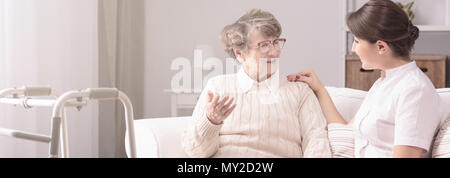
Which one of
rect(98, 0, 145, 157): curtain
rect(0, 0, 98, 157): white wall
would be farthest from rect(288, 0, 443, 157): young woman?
rect(98, 0, 145, 157): curtain

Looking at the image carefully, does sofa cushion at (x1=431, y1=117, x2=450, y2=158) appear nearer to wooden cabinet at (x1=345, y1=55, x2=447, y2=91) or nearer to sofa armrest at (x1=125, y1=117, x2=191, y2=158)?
sofa armrest at (x1=125, y1=117, x2=191, y2=158)

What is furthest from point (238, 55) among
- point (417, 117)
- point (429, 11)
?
point (429, 11)

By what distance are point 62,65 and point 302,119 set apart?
5.36 ft

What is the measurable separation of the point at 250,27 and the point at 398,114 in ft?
1.77

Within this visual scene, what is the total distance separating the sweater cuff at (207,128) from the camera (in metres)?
1.29

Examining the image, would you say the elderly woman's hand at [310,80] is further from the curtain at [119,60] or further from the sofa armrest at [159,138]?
the curtain at [119,60]

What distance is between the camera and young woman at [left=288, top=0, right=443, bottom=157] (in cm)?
109

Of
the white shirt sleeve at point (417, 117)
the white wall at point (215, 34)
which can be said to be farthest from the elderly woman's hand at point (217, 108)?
the white wall at point (215, 34)

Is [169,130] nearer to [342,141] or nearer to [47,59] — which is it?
[342,141]

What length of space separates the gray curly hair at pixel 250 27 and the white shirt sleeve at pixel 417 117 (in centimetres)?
49
